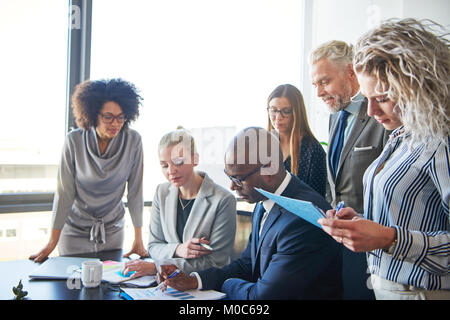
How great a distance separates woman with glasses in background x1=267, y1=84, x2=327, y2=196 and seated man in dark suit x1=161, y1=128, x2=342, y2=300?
19.5 inches

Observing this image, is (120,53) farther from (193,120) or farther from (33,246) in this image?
(33,246)

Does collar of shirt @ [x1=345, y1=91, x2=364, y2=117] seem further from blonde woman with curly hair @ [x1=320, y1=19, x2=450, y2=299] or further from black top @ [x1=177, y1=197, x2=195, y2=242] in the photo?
black top @ [x1=177, y1=197, x2=195, y2=242]

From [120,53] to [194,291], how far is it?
235 cm

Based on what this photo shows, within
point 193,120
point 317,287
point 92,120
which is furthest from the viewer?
point 193,120

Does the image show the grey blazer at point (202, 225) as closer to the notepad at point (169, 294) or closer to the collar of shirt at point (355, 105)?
the notepad at point (169, 294)

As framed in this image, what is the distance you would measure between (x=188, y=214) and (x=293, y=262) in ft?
2.71

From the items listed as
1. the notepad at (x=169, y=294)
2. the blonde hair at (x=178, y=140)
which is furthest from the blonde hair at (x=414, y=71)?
the blonde hair at (x=178, y=140)

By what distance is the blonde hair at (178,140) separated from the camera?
201 centimetres

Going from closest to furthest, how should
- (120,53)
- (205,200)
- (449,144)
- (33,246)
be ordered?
(449,144) → (205,200) → (33,246) → (120,53)

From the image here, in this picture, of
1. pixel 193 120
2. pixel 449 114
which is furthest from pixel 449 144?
pixel 193 120

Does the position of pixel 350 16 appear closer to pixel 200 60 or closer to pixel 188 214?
pixel 200 60

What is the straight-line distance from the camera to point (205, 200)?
194 cm

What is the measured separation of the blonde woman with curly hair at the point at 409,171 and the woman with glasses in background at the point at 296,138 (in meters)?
0.92

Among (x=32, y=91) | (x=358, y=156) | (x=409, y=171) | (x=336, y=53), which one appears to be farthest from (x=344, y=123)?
(x=32, y=91)
